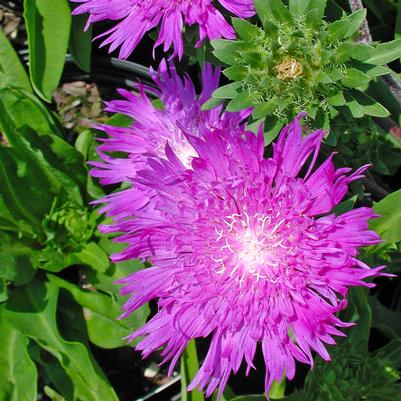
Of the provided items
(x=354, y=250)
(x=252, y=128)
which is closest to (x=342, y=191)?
(x=354, y=250)

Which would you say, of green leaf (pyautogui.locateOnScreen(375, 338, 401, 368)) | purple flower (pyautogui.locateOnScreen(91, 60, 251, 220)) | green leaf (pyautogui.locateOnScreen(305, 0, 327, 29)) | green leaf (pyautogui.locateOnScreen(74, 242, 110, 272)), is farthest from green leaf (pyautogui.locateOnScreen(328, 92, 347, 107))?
green leaf (pyautogui.locateOnScreen(74, 242, 110, 272))

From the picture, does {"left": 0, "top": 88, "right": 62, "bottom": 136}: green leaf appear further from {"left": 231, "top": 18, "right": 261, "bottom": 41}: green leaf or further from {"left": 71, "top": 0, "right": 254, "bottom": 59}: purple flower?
{"left": 231, "top": 18, "right": 261, "bottom": 41}: green leaf

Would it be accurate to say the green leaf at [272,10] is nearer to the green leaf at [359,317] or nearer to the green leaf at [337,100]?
the green leaf at [337,100]

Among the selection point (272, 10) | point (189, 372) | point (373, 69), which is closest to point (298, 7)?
point (272, 10)

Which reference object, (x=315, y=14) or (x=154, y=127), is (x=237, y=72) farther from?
(x=154, y=127)

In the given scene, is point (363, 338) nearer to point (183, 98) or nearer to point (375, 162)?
point (375, 162)

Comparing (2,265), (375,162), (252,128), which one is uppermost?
(252,128)
